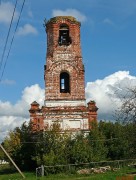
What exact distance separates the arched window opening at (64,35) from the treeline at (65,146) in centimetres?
825

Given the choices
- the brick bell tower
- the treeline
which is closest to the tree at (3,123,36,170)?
the treeline

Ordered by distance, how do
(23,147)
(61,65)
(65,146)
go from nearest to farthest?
(65,146), (61,65), (23,147)

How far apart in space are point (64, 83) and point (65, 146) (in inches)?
257

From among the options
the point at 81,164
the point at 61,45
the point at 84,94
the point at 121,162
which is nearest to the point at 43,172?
the point at 81,164

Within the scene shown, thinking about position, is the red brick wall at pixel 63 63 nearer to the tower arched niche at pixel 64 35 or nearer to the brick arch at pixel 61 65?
the brick arch at pixel 61 65

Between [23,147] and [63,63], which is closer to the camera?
[63,63]

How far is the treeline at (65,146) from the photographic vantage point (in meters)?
35.8

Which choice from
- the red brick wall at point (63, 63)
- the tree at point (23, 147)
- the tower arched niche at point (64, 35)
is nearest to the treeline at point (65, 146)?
the tree at point (23, 147)

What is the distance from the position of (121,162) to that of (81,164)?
10.9ft

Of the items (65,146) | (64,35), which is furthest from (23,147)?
(64,35)

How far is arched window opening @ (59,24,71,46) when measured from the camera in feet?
132

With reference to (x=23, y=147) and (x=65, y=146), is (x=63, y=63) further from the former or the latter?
(x=23, y=147)

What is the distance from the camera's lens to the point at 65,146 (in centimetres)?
3669

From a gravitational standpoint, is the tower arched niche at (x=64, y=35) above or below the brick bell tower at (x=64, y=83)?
above
